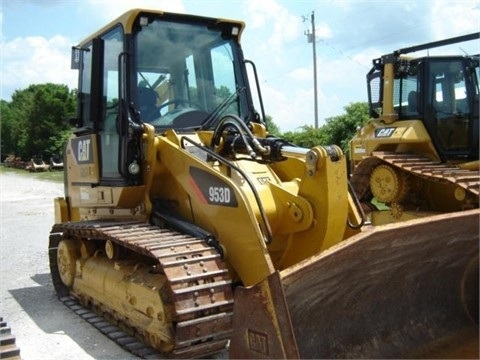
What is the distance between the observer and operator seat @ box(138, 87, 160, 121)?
17.6 ft

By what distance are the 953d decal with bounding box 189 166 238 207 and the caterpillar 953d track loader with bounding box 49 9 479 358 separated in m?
0.01

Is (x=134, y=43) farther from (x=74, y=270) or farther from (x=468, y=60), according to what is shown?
(x=468, y=60)

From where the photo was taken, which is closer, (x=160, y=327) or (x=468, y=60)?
(x=160, y=327)

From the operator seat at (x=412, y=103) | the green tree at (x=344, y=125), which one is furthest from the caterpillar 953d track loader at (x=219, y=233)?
the green tree at (x=344, y=125)

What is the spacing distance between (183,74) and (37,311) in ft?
8.85

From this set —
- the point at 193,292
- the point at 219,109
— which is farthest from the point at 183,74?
the point at 193,292

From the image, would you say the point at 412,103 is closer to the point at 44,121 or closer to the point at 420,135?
the point at 420,135

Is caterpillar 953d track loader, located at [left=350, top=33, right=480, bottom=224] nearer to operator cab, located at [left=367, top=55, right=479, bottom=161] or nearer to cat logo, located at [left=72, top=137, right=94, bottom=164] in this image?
operator cab, located at [left=367, top=55, right=479, bottom=161]

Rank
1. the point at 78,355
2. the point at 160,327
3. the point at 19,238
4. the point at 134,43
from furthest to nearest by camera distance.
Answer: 1. the point at 19,238
2. the point at 134,43
3. the point at 78,355
4. the point at 160,327

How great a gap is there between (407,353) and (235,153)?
2.18 m

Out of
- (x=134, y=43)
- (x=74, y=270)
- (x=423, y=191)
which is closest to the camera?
(x=134, y=43)

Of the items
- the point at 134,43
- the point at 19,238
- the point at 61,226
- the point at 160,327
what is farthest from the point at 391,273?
the point at 19,238

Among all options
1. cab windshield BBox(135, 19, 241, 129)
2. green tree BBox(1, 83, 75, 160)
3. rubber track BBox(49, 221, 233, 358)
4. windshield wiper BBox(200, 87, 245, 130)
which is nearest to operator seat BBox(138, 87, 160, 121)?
cab windshield BBox(135, 19, 241, 129)

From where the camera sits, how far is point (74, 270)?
5.86 meters
